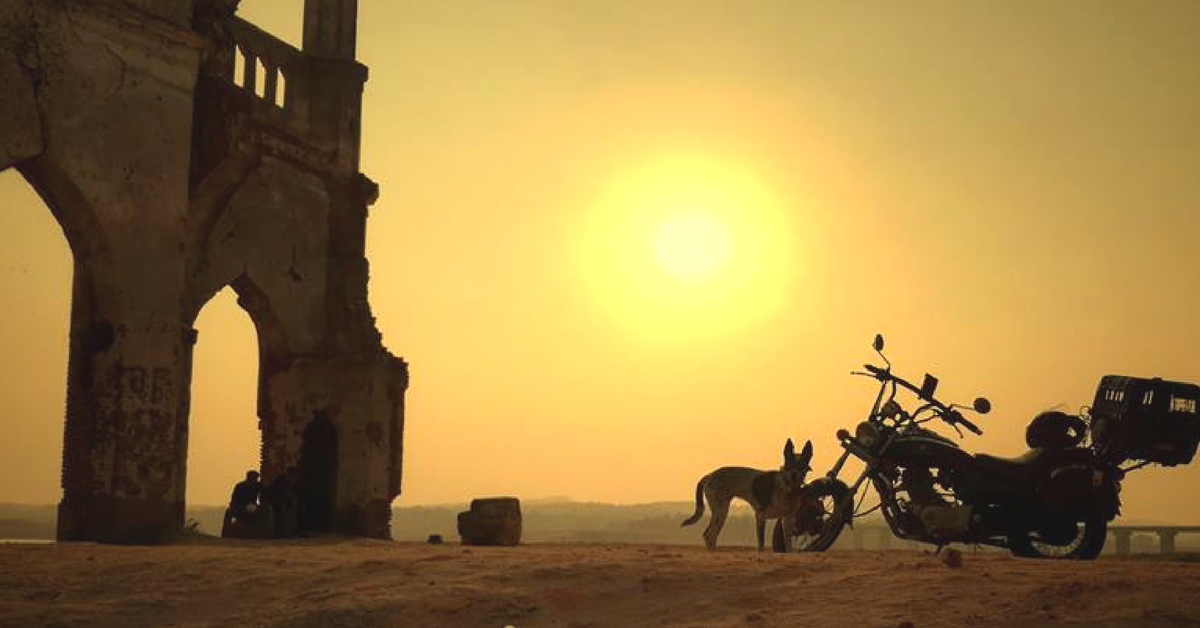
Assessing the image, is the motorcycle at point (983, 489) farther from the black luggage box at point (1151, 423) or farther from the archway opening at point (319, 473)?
the archway opening at point (319, 473)

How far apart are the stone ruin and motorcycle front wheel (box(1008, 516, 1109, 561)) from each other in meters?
10.4

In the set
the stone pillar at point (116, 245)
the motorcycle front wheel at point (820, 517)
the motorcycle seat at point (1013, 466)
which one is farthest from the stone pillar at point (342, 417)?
the motorcycle seat at point (1013, 466)

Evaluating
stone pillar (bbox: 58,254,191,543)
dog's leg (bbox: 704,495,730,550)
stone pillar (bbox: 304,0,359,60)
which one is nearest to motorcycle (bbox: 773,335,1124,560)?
dog's leg (bbox: 704,495,730,550)

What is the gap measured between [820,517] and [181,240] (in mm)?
9144

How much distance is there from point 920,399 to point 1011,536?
5.43 feet

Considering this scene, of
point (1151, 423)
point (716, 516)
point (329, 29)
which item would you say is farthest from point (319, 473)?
point (1151, 423)

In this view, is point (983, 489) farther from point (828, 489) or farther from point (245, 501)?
point (245, 501)

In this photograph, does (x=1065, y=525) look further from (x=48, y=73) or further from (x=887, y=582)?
(x=48, y=73)

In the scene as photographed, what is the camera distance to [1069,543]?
40.3 ft

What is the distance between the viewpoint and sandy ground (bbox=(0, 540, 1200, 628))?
27.5 ft

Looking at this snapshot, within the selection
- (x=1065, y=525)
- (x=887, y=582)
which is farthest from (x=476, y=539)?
(x=887, y=582)

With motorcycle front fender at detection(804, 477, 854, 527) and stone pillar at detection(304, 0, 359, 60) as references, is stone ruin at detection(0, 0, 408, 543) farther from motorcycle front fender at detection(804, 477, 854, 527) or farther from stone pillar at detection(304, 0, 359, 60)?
motorcycle front fender at detection(804, 477, 854, 527)

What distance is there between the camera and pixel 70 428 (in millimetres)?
16594

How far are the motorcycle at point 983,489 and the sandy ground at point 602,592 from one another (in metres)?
1.03
